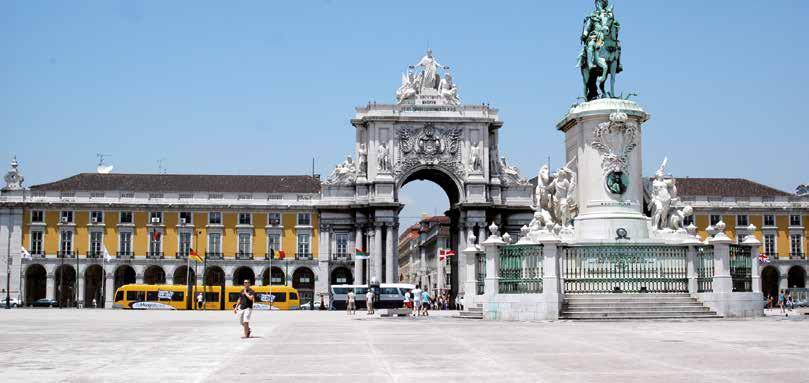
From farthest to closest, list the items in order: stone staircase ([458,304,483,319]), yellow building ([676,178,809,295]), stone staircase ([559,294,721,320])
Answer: yellow building ([676,178,809,295]) → stone staircase ([458,304,483,319]) → stone staircase ([559,294,721,320])

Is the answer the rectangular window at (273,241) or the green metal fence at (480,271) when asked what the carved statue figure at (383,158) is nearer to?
the rectangular window at (273,241)

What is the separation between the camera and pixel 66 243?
8562 centimetres

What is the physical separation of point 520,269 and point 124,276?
65.7m

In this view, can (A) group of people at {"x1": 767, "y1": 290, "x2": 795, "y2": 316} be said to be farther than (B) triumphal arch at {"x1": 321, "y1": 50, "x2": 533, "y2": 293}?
No

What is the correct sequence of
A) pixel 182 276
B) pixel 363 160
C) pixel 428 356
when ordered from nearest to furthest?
pixel 428 356 < pixel 363 160 < pixel 182 276

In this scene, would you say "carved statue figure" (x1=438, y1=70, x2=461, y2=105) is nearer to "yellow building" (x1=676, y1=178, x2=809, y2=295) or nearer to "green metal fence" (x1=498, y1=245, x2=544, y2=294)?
"yellow building" (x1=676, y1=178, x2=809, y2=295)

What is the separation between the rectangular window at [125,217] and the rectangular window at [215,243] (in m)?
6.88

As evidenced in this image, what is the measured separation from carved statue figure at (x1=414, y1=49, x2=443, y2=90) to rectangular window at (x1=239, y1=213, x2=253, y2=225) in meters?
18.5

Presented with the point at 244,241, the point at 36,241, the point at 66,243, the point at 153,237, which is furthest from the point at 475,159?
the point at 36,241

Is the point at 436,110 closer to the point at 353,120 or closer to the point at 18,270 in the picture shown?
the point at 353,120

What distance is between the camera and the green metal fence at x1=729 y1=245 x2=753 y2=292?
2775 cm

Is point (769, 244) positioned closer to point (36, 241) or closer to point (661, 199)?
point (36, 241)

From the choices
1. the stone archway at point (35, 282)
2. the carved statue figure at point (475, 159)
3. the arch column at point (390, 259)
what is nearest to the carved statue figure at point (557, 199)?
the arch column at point (390, 259)

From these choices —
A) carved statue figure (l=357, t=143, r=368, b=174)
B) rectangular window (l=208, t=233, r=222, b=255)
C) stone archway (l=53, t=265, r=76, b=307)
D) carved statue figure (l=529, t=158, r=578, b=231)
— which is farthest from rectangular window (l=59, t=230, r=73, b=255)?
carved statue figure (l=529, t=158, r=578, b=231)
